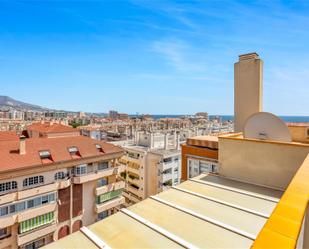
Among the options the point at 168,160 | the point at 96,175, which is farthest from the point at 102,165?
the point at 168,160

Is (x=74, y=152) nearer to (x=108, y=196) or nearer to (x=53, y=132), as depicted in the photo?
(x=108, y=196)

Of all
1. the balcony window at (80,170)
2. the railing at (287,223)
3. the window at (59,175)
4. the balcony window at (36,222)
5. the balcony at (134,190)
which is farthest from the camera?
the balcony at (134,190)

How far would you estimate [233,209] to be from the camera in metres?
5.45

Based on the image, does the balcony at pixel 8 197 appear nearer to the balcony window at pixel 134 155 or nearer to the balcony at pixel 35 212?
the balcony at pixel 35 212

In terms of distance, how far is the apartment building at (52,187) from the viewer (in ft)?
49.4

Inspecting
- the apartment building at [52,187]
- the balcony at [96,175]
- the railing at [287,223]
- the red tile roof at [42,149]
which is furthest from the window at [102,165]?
the railing at [287,223]

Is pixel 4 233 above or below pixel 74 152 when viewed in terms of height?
below

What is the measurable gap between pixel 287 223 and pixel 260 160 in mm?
5515

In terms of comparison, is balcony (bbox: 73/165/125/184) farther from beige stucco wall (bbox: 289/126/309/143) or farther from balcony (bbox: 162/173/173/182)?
beige stucco wall (bbox: 289/126/309/143)

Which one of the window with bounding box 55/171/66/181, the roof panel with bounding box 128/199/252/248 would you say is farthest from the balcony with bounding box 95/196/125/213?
the roof panel with bounding box 128/199/252/248

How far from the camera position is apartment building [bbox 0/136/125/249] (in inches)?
592

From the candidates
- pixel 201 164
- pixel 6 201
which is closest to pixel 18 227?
pixel 6 201

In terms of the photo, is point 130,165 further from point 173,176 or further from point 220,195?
point 220,195

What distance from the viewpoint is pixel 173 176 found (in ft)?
108
